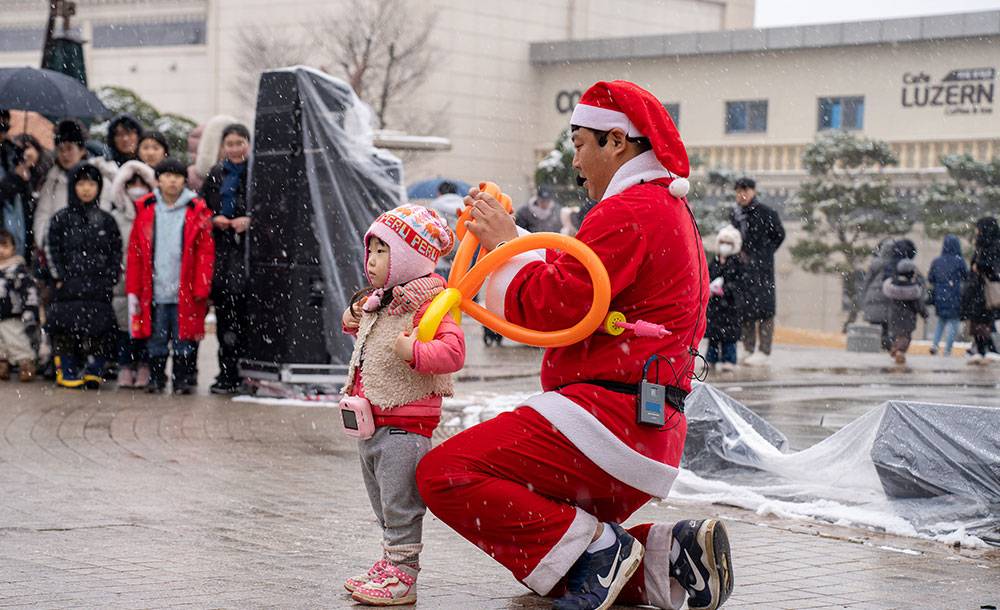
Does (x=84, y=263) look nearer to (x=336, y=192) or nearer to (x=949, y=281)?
(x=336, y=192)

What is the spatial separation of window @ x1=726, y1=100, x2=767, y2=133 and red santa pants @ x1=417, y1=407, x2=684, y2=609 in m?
38.4

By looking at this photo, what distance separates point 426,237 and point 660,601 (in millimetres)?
1465

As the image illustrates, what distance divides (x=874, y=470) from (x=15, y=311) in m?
8.07

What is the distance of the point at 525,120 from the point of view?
50.7 metres

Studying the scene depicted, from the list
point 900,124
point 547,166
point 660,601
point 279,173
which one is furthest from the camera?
point 900,124

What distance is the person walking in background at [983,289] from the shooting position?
20062mm

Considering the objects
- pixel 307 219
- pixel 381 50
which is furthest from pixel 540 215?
pixel 381 50

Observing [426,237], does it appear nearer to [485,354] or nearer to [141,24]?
[485,354]

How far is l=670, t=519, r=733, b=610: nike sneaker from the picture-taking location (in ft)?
17.0

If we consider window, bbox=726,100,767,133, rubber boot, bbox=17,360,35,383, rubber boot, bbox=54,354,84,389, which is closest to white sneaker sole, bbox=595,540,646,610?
rubber boot, bbox=54,354,84,389

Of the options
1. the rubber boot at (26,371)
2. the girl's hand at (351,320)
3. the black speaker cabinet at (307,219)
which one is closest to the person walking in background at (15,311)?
the rubber boot at (26,371)

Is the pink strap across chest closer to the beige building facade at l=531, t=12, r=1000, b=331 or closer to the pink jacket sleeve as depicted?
the pink jacket sleeve

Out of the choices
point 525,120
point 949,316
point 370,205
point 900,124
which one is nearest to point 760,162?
point 900,124

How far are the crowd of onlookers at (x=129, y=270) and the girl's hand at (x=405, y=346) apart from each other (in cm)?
714
